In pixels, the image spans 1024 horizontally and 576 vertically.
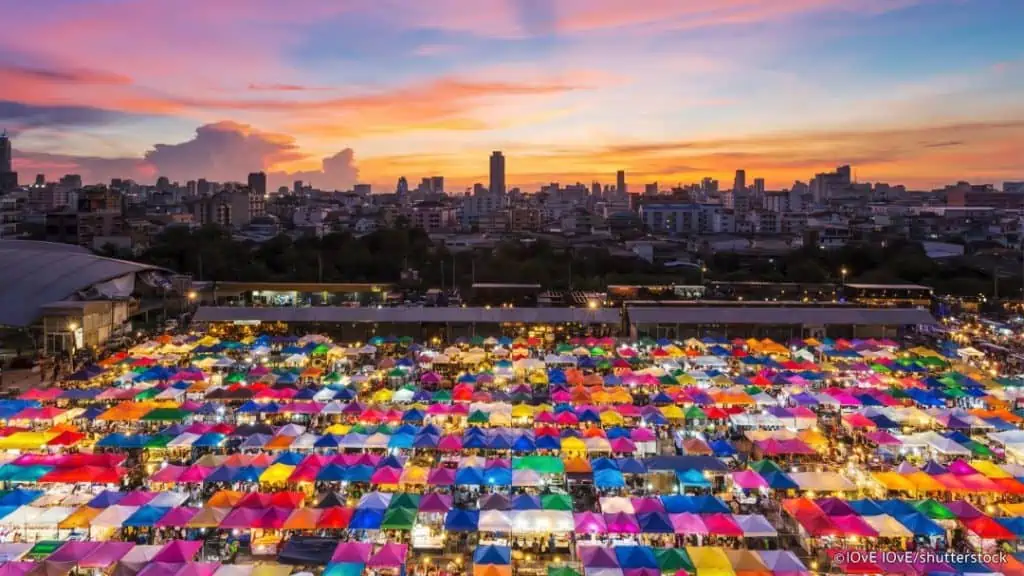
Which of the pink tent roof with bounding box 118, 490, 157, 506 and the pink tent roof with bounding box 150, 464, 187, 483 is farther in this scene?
the pink tent roof with bounding box 150, 464, 187, 483

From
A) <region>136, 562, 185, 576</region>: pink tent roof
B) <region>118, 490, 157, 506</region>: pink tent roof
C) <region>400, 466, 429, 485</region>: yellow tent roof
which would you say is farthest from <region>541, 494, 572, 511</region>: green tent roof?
<region>118, 490, 157, 506</region>: pink tent roof

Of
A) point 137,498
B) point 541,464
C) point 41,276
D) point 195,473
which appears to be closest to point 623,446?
point 541,464

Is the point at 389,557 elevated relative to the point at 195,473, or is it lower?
lower

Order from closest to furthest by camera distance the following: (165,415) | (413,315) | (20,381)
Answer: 1. (165,415)
2. (20,381)
3. (413,315)

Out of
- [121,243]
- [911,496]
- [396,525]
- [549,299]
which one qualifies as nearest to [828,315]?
[549,299]

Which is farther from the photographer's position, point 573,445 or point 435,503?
point 573,445

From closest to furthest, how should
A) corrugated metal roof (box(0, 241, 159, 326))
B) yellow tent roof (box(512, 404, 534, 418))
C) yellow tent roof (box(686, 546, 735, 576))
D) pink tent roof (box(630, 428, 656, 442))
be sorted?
yellow tent roof (box(686, 546, 735, 576)) < pink tent roof (box(630, 428, 656, 442)) < yellow tent roof (box(512, 404, 534, 418)) < corrugated metal roof (box(0, 241, 159, 326))

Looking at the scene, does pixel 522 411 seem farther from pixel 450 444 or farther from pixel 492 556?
pixel 492 556

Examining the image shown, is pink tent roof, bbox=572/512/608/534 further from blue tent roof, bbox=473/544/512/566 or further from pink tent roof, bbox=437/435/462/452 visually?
pink tent roof, bbox=437/435/462/452
